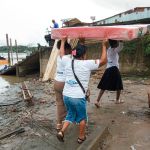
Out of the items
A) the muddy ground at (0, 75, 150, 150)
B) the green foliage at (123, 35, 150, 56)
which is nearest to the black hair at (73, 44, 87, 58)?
the muddy ground at (0, 75, 150, 150)

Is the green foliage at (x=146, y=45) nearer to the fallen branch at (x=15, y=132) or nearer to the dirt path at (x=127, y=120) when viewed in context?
the dirt path at (x=127, y=120)

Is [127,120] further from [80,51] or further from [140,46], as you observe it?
[140,46]

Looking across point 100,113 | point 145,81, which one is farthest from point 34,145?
point 145,81

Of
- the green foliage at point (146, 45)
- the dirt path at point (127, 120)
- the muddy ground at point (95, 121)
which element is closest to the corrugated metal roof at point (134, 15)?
the green foliage at point (146, 45)

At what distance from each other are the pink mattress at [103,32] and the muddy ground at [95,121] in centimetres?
209

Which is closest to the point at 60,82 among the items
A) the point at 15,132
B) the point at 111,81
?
the point at 15,132

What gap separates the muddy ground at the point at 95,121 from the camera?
718cm

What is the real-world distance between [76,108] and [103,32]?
1.67m

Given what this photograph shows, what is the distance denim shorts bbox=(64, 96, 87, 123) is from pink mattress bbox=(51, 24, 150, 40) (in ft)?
4.79

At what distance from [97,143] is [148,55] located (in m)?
11.7

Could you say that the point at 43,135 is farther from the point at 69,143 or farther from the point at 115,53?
the point at 115,53

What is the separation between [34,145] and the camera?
7.41m

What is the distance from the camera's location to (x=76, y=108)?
6.48 metres

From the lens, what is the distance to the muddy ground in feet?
23.6
